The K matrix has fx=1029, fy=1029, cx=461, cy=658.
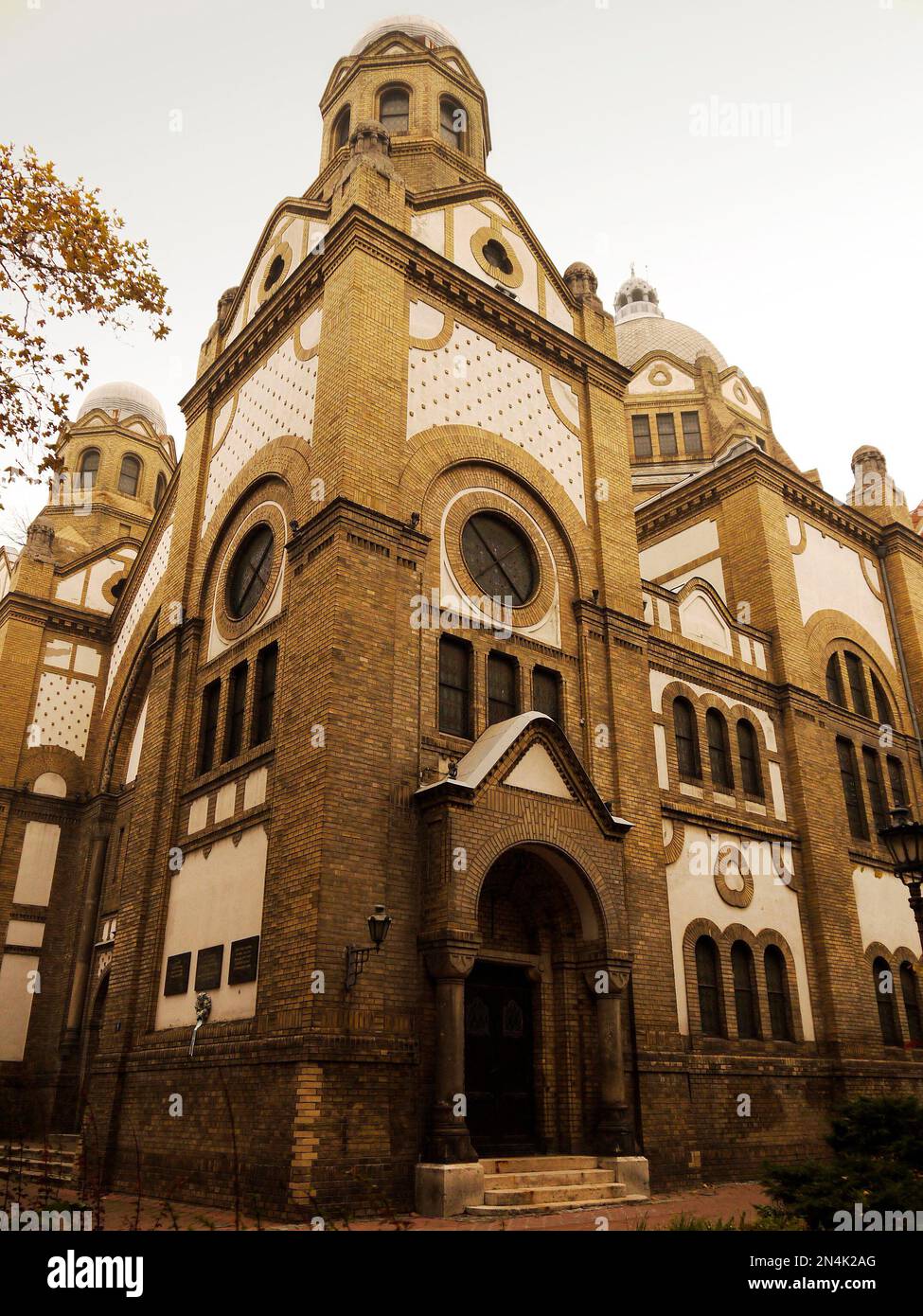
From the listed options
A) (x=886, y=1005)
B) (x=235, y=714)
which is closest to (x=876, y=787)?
(x=886, y=1005)

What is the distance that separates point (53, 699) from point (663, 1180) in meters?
18.4

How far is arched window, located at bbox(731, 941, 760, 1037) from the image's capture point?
1845cm

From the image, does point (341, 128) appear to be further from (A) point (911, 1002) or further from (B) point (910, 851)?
(A) point (911, 1002)

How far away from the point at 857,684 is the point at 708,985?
10.1 meters

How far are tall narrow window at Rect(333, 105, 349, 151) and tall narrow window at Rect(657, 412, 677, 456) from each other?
1435 centimetres

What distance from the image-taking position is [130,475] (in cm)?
3559

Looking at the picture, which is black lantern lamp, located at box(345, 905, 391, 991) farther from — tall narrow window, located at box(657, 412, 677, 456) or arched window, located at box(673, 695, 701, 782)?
tall narrow window, located at box(657, 412, 677, 456)

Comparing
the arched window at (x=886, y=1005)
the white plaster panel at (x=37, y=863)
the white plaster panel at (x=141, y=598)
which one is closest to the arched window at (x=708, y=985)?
the arched window at (x=886, y=1005)

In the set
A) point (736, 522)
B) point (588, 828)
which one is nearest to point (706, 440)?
point (736, 522)

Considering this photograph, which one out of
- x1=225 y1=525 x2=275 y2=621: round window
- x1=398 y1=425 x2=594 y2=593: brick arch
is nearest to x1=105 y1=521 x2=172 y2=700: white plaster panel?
x1=225 y1=525 x2=275 y2=621: round window

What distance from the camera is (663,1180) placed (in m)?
14.9

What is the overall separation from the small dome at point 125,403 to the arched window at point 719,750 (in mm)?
24916

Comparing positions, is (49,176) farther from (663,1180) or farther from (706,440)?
(706,440)

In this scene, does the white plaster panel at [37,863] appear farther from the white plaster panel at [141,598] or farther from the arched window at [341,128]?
the arched window at [341,128]
